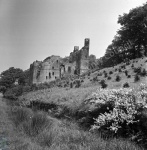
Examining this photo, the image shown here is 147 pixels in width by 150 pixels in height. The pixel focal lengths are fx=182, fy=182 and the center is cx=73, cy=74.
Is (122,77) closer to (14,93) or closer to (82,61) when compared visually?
(14,93)

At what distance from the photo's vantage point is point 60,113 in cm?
912

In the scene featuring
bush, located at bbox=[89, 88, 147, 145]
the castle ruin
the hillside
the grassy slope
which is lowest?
the grassy slope

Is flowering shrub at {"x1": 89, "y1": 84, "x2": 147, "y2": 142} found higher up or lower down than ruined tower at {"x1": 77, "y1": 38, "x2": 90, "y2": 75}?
lower down

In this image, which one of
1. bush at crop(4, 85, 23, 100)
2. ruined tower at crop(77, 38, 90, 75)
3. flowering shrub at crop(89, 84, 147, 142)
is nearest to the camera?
flowering shrub at crop(89, 84, 147, 142)

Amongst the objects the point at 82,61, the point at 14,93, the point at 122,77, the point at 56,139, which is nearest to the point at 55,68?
the point at 82,61

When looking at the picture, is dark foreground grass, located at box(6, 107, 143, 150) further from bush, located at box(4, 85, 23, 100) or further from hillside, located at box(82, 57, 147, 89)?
→ bush, located at box(4, 85, 23, 100)

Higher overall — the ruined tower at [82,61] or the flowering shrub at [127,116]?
the ruined tower at [82,61]

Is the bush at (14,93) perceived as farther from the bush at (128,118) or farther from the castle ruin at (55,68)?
the castle ruin at (55,68)

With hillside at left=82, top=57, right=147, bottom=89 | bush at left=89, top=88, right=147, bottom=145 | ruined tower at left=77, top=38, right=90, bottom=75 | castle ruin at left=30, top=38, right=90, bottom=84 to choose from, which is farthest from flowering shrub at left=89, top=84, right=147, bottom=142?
castle ruin at left=30, top=38, right=90, bottom=84

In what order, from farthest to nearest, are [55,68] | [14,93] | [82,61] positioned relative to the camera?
[55,68] < [82,61] < [14,93]

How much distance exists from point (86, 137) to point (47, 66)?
47.3m

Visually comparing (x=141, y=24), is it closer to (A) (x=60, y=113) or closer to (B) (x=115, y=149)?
(A) (x=60, y=113)

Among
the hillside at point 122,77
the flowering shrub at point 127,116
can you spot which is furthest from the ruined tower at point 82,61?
the flowering shrub at point 127,116

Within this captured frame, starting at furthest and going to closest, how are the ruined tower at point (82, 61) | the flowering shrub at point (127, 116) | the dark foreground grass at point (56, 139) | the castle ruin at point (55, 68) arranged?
the castle ruin at point (55, 68)
the ruined tower at point (82, 61)
the flowering shrub at point (127, 116)
the dark foreground grass at point (56, 139)
